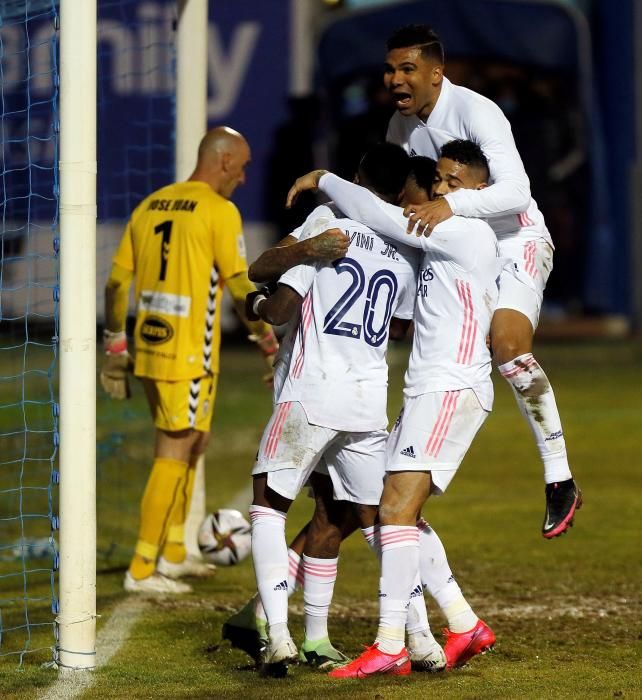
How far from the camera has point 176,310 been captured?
7371mm

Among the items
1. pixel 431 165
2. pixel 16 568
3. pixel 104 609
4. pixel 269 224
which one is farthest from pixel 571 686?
pixel 269 224

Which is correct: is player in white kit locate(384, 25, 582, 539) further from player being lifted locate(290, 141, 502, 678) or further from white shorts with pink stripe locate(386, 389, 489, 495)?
white shorts with pink stripe locate(386, 389, 489, 495)

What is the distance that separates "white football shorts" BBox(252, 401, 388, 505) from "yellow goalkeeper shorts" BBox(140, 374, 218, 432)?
5.71 feet

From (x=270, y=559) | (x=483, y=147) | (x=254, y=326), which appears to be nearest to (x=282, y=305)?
(x=270, y=559)

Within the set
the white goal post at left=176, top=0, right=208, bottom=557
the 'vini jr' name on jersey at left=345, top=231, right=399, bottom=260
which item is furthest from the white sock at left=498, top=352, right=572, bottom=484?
the white goal post at left=176, top=0, right=208, bottom=557

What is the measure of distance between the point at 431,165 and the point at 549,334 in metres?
16.4

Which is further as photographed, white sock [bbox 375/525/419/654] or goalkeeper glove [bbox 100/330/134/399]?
goalkeeper glove [bbox 100/330/134/399]

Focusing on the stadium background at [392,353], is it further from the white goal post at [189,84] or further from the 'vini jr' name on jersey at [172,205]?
the white goal post at [189,84]

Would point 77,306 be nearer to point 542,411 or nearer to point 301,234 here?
point 301,234

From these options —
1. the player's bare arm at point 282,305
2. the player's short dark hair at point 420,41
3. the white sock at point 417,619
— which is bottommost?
the white sock at point 417,619

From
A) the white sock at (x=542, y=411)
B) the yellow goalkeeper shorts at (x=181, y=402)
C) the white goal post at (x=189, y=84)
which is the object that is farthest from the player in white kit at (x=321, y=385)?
the white goal post at (x=189, y=84)

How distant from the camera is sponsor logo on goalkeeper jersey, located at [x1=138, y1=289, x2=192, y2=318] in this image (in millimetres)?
7363

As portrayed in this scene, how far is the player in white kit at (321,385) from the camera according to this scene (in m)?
5.48

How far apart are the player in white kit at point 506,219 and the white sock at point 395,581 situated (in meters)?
0.69
